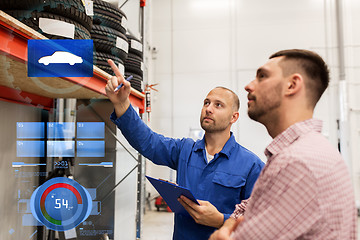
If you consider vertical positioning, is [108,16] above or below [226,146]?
above

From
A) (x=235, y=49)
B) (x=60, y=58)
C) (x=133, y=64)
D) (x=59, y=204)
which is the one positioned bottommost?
(x=59, y=204)

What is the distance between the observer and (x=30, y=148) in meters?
2.23

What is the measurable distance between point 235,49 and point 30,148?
5.12 metres

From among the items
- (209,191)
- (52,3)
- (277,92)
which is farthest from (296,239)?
(52,3)

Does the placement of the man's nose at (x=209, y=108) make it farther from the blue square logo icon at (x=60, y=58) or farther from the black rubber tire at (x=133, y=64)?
the black rubber tire at (x=133, y=64)

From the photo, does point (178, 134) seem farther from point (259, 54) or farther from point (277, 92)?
point (277, 92)

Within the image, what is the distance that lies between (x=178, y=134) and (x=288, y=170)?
569 cm

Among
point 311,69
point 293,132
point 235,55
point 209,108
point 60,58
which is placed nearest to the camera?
point 293,132

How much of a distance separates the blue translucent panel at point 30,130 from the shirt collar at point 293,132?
190 centimetres

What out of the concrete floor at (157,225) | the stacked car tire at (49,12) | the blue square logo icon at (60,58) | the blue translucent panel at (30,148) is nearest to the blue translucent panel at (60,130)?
the blue translucent panel at (30,148)

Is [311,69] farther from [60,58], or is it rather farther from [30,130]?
[30,130]

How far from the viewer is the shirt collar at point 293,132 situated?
3.12 feet

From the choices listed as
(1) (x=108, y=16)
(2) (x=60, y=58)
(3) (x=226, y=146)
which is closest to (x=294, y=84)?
(3) (x=226, y=146)

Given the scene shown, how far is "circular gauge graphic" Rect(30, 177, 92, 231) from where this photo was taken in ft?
6.97
